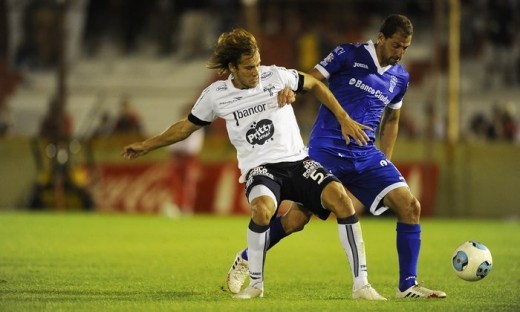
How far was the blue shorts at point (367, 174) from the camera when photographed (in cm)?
914

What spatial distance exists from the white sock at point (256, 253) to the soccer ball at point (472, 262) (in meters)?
1.85

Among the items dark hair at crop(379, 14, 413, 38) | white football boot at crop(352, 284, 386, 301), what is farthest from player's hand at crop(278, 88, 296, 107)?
white football boot at crop(352, 284, 386, 301)

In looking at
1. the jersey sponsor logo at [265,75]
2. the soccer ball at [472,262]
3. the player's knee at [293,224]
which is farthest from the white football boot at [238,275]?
the soccer ball at [472,262]

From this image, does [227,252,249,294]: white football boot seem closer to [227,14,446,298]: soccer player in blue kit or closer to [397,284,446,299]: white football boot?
[227,14,446,298]: soccer player in blue kit

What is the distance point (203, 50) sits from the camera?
3291 cm

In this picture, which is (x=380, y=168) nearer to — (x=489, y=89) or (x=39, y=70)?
(x=489, y=89)

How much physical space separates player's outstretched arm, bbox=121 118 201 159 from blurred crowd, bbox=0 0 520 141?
20494 millimetres

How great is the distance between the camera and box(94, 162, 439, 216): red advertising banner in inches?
922

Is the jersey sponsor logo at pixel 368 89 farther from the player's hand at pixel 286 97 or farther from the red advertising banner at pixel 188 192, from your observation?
the red advertising banner at pixel 188 192

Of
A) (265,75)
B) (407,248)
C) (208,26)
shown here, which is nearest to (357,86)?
(265,75)

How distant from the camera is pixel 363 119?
942 cm

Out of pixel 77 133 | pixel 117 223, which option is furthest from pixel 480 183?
pixel 77 133

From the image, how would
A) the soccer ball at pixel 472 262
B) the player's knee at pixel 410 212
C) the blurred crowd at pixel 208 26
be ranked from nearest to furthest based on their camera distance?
the player's knee at pixel 410 212 → the soccer ball at pixel 472 262 → the blurred crowd at pixel 208 26

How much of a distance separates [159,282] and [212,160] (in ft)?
50.1
